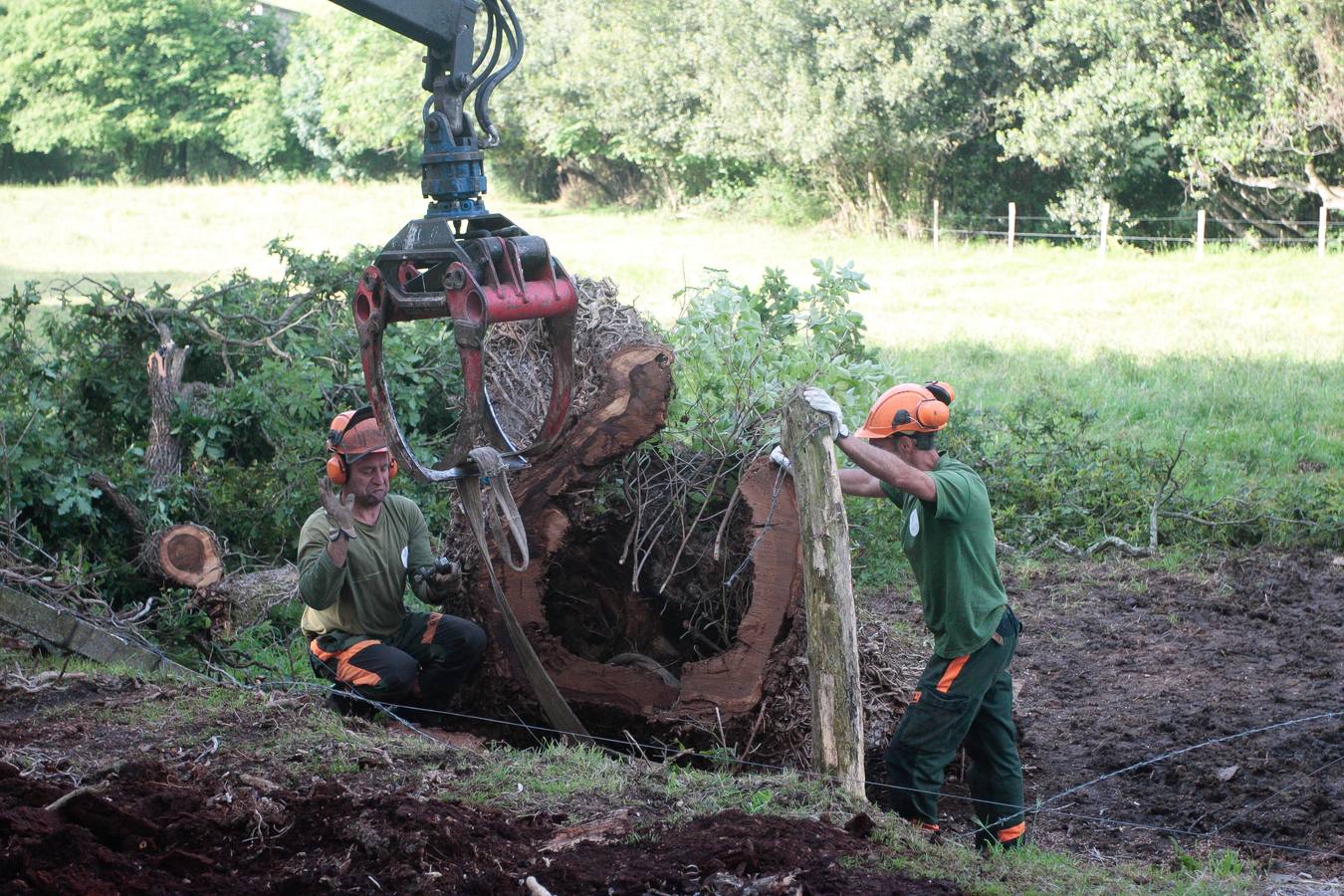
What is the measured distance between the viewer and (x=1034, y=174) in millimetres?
27359

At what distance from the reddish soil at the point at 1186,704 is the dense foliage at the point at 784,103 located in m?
17.0

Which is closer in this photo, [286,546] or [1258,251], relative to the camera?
[286,546]

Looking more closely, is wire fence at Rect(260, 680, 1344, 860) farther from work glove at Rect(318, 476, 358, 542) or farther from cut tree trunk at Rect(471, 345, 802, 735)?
work glove at Rect(318, 476, 358, 542)

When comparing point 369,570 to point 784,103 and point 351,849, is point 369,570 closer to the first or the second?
point 351,849

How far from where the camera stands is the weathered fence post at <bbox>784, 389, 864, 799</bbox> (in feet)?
14.4

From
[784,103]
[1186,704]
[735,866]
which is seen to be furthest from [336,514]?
[784,103]

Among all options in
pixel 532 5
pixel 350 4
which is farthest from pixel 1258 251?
pixel 532 5

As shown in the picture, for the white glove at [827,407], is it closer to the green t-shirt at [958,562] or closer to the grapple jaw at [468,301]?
the green t-shirt at [958,562]

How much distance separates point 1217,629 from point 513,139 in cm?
3533

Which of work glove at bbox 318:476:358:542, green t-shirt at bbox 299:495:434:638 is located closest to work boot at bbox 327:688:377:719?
green t-shirt at bbox 299:495:434:638

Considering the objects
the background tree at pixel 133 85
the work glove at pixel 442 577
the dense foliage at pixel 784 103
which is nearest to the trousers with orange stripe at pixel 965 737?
the work glove at pixel 442 577

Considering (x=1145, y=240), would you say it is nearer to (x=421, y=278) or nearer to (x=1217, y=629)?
(x=1217, y=629)

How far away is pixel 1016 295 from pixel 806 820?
53.3 feet

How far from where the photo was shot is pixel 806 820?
3875mm
